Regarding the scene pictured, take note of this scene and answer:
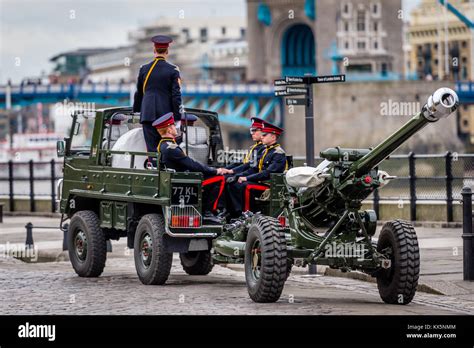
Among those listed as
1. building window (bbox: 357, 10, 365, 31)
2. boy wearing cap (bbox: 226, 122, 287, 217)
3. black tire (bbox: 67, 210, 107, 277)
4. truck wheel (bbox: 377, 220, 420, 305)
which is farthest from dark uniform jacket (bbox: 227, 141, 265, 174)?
building window (bbox: 357, 10, 365, 31)

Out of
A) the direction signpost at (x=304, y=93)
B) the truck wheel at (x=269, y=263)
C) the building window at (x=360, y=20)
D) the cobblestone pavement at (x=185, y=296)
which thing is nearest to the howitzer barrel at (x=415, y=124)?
the truck wheel at (x=269, y=263)

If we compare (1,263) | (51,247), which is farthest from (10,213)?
(1,263)

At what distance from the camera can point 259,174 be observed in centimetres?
1430

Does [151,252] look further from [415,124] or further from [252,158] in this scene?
[415,124]

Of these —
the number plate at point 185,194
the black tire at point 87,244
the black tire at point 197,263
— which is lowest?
the black tire at point 197,263

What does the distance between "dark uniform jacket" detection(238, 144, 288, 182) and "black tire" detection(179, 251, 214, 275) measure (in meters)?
2.06

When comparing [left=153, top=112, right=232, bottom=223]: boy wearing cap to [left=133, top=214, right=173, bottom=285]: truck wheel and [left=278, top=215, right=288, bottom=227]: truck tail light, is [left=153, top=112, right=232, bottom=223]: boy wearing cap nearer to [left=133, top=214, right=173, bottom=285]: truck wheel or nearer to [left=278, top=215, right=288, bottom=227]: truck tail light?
[left=133, top=214, right=173, bottom=285]: truck wheel

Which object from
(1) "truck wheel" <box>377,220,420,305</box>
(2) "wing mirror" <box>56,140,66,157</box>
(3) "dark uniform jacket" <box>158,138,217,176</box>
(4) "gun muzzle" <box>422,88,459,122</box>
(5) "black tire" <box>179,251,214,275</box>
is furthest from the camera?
(2) "wing mirror" <box>56,140,66,157</box>

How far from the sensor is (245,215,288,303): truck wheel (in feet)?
40.4

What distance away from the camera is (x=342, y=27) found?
363 feet

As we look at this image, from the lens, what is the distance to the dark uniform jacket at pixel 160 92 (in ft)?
50.1

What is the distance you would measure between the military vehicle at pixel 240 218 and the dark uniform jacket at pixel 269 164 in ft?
0.58

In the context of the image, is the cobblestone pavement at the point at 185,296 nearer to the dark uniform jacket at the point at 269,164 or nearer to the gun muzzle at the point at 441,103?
the dark uniform jacket at the point at 269,164

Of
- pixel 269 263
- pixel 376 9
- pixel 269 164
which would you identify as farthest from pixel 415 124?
pixel 376 9
